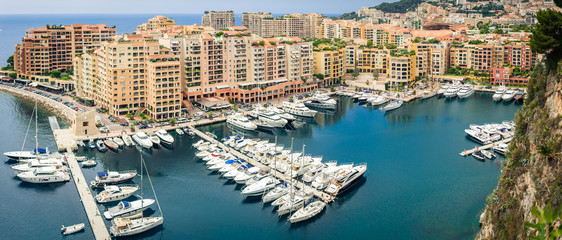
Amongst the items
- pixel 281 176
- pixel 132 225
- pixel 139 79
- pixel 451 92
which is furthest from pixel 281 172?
pixel 451 92

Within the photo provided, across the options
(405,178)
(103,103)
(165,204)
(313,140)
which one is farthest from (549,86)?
(103,103)

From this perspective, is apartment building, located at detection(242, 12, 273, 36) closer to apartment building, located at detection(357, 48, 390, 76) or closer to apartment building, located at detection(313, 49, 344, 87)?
apartment building, located at detection(357, 48, 390, 76)

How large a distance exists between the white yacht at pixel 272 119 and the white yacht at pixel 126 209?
20.9 metres

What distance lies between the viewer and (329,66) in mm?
72938

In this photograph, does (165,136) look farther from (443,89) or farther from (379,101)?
(443,89)

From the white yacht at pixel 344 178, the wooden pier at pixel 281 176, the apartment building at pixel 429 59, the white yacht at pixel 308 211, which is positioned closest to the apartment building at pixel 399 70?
the apartment building at pixel 429 59

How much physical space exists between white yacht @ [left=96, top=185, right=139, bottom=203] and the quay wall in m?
21.3

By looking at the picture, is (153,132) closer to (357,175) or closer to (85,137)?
(85,137)

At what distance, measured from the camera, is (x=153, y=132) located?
49562mm

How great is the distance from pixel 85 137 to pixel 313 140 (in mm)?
A: 19667

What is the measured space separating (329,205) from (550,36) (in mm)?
15908

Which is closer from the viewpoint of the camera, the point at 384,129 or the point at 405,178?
the point at 405,178

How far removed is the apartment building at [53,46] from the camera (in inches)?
2820

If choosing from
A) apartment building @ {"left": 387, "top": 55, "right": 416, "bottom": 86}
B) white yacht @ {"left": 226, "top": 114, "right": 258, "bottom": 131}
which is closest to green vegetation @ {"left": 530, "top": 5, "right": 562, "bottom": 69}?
white yacht @ {"left": 226, "top": 114, "right": 258, "bottom": 131}
